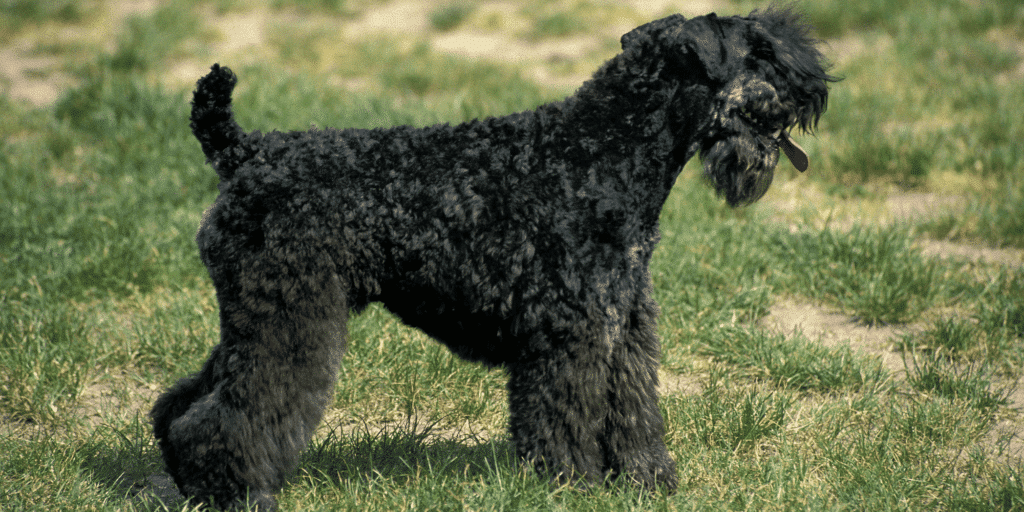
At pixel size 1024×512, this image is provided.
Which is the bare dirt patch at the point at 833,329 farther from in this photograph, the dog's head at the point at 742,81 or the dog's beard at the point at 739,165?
the dog's head at the point at 742,81

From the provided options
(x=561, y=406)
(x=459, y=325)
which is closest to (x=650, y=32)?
(x=459, y=325)

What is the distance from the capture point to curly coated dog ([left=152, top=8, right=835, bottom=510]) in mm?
3018

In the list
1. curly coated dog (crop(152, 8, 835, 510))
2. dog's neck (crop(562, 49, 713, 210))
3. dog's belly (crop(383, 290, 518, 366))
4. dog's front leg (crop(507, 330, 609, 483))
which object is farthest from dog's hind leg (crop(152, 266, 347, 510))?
dog's neck (crop(562, 49, 713, 210))

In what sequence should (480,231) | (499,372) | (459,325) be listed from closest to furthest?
(480,231), (459,325), (499,372)

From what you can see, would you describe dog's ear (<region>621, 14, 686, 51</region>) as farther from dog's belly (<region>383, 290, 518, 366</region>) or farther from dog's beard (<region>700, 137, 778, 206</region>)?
dog's belly (<region>383, 290, 518, 366</region>)

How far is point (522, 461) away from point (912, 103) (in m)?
6.37

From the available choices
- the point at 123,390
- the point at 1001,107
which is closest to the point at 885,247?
the point at 1001,107

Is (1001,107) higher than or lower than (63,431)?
higher

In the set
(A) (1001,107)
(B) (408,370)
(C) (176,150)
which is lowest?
(B) (408,370)

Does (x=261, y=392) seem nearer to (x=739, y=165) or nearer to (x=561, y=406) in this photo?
(x=561, y=406)

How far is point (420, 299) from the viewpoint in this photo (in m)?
3.11

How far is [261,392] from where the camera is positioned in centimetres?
305

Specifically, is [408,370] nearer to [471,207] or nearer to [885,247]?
[471,207]

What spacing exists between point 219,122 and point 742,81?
1980 millimetres
